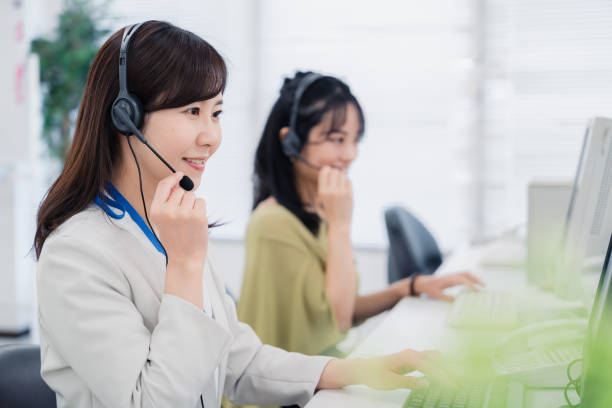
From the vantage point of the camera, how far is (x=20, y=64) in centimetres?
304

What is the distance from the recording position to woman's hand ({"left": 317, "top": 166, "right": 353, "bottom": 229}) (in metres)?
1.47

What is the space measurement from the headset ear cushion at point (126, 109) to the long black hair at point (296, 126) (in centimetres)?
72

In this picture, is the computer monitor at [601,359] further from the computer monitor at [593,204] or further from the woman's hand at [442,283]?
the woman's hand at [442,283]

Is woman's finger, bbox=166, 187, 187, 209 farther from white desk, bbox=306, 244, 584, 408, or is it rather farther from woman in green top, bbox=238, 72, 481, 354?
woman in green top, bbox=238, 72, 481, 354

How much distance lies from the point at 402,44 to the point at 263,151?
5.93ft

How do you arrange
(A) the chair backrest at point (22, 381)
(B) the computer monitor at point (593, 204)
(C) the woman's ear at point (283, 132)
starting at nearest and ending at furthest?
(A) the chair backrest at point (22, 381) → (B) the computer monitor at point (593, 204) → (C) the woman's ear at point (283, 132)

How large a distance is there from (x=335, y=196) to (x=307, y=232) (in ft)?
0.38

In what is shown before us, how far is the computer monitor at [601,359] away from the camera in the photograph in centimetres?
61

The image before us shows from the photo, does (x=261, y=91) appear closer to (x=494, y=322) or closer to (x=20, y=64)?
(x=20, y=64)

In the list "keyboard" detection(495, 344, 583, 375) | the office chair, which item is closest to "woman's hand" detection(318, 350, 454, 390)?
"keyboard" detection(495, 344, 583, 375)

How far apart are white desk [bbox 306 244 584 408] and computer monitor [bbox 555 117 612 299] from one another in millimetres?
237

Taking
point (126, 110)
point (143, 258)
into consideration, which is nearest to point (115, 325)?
point (143, 258)

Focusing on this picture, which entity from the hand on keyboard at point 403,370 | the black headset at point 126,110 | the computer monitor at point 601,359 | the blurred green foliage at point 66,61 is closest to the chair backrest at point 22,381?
the black headset at point 126,110

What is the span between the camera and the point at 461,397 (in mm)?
797
